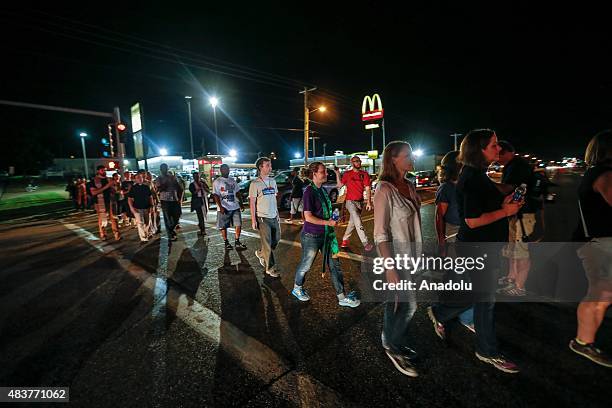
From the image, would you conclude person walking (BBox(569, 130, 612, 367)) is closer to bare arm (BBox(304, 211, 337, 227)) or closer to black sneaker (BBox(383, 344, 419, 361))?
black sneaker (BBox(383, 344, 419, 361))

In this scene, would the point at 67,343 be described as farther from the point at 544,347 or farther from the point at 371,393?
the point at 544,347

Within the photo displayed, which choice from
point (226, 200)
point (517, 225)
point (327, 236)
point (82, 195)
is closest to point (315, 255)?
point (327, 236)

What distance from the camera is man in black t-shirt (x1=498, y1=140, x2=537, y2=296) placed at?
13.2 ft

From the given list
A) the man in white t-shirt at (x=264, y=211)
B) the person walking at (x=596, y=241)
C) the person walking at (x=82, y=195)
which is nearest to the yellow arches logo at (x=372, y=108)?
the person walking at (x=82, y=195)

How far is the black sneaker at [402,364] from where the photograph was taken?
2559mm

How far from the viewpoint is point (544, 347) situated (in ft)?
9.33

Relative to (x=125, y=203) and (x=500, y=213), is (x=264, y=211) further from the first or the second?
(x=125, y=203)

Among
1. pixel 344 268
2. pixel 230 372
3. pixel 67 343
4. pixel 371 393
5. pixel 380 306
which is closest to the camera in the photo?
pixel 371 393

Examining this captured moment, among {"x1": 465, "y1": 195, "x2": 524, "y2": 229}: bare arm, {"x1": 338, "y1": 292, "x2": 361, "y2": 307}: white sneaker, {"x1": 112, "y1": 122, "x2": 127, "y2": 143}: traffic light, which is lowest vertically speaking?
{"x1": 338, "y1": 292, "x2": 361, "y2": 307}: white sneaker

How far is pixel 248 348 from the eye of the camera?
305 centimetres

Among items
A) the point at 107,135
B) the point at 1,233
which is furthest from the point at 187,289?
the point at 107,135

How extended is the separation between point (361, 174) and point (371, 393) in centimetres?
516

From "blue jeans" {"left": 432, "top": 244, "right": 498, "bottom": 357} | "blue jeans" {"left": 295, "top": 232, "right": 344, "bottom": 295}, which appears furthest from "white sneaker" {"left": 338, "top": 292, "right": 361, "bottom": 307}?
"blue jeans" {"left": 432, "top": 244, "right": 498, "bottom": 357}

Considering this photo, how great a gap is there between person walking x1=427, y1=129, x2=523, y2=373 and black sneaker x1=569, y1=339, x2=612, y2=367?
2.20ft
